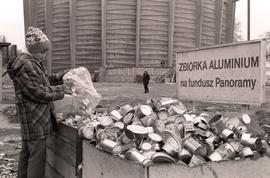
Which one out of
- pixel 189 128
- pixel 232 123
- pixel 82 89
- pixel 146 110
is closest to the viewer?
pixel 189 128

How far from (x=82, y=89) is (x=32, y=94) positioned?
1.01 m

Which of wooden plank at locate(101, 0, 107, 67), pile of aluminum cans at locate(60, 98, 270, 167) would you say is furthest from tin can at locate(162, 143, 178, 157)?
wooden plank at locate(101, 0, 107, 67)

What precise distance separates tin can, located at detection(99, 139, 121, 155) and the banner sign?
188 cm

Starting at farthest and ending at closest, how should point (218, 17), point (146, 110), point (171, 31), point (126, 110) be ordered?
point (218, 17) → point (171, 31) → point (126, 110) → point (146, 110)

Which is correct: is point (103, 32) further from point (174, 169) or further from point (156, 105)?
point (174, 169)

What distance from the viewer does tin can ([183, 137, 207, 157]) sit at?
318cm

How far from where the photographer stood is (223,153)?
3209 millimetres

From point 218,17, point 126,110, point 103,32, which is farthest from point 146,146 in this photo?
point 218,17

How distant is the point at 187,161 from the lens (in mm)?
3082

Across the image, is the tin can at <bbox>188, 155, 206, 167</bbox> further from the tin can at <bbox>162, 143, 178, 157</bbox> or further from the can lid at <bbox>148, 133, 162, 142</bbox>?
the can lid at <bbox>148, 133, 162, 142</bbox>

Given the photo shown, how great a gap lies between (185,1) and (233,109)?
117 feet

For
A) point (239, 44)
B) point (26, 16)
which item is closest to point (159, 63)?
point (26, 16)

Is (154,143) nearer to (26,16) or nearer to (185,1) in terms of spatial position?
(185,1)

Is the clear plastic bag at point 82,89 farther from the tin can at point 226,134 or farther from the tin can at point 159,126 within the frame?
the tin can at point 226,134
